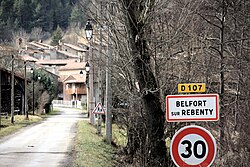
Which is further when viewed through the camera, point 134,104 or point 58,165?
point 58,165

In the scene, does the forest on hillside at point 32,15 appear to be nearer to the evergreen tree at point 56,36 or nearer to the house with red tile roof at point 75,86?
the evergreen tree at point 56,36

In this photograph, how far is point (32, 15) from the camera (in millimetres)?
154875

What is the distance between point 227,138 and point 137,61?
122 inches

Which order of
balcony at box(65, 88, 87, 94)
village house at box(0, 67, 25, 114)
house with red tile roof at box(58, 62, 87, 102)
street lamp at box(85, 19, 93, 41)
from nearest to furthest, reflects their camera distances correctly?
street lamp at box(85, 19, 93, 41) → village house at box(0, 67, 25, 114) → house with red tile roof at box(58, 62, 87, 102) → balcony at box(65, 88, 87, 94)

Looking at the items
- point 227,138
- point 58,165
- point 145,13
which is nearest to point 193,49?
point 227,138

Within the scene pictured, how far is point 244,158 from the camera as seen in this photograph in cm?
1146

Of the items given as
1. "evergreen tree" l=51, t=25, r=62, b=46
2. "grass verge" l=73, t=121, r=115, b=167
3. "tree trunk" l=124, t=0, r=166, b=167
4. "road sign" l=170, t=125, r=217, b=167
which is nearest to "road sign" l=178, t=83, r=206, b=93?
"road sign" l=170, t=125, r=217, b=167

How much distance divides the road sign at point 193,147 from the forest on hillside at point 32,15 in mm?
125788

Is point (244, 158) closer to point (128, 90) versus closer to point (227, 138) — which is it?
point (227, 138)

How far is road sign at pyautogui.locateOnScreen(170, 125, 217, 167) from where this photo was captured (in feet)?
21.9

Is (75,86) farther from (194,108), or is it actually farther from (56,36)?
(194,108)

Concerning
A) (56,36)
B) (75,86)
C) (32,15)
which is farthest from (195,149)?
(56,36)

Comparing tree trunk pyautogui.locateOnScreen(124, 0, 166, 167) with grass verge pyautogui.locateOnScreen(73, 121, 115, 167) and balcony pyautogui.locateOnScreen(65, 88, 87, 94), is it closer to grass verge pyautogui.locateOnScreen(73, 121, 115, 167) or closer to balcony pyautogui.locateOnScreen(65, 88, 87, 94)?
grass verge pyautogui.locateOnScreen(73, 121, 115, 167)

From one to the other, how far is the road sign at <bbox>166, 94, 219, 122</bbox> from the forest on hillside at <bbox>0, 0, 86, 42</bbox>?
125469mm
